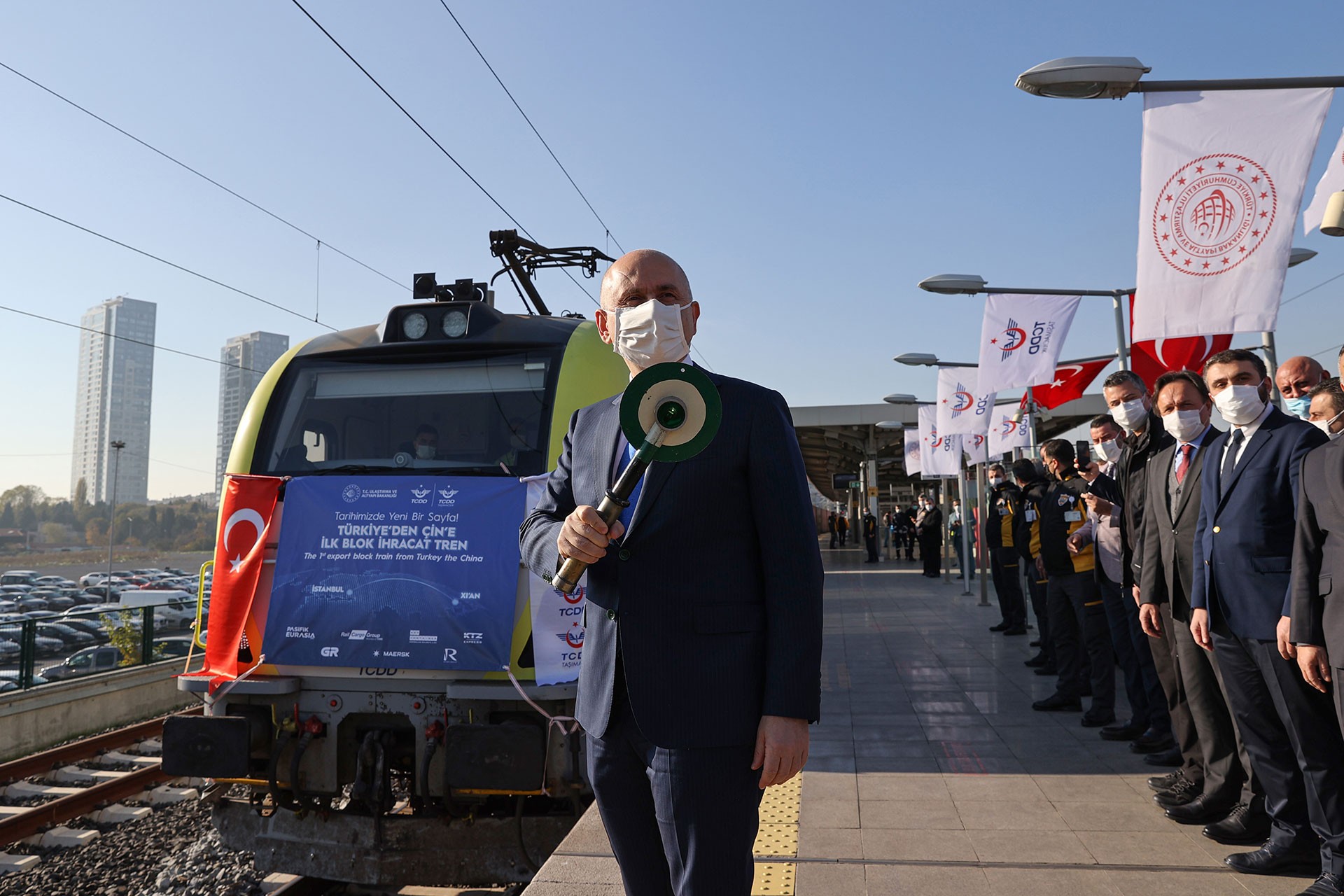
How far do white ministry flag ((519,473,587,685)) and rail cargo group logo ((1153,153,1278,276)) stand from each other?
4854mm

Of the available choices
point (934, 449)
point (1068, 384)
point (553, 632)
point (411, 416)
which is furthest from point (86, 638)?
point (934, 449)

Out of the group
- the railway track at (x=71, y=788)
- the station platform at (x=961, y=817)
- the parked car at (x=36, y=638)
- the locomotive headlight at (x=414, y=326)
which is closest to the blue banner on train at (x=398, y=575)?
the locomotive headlight at (x=414, y=326)

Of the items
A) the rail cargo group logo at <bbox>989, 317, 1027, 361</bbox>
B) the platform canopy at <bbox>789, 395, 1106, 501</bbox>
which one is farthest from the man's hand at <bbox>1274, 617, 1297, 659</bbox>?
the platform canopy at <bbox>789, 395, 1106, 501</bbox>

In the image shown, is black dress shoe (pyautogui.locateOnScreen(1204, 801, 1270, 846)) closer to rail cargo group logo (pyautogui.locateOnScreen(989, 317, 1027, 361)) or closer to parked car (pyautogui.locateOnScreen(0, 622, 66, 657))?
rail cargo group logo (pyautogui.locateOnScreen(989, 317, 1027, 361))

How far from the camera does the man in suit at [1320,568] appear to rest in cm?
316

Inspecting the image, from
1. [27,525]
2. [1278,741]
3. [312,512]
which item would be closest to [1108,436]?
[1278,741]

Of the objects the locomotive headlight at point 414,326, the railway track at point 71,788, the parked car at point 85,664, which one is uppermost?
the locomotive headlight at point 414,326

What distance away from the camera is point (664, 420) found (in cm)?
162

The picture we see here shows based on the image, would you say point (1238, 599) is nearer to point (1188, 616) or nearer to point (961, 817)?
point (1188, 616)

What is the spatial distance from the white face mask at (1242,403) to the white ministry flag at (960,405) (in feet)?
Result: 36.5

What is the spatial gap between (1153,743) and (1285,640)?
260cm

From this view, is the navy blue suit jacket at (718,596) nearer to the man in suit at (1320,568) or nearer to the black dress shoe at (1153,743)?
the man in suit at (1320,568)

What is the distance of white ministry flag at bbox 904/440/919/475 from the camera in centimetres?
2216

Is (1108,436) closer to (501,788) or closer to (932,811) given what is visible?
(932,811)
